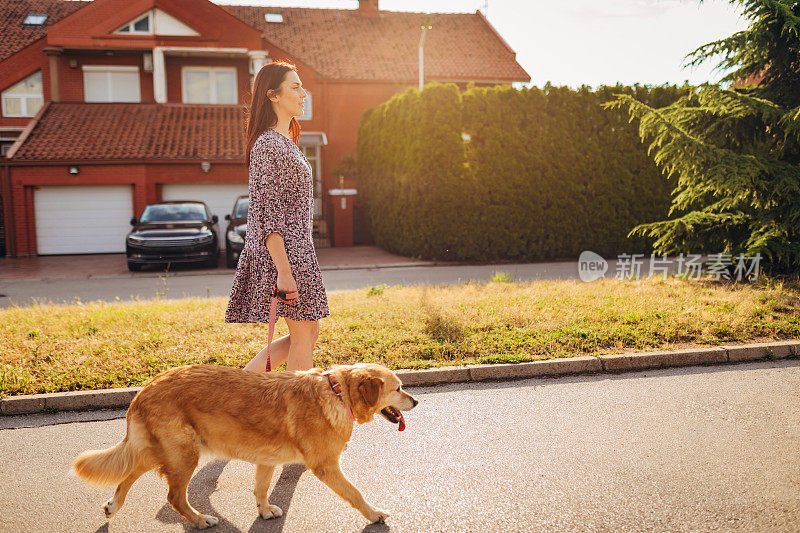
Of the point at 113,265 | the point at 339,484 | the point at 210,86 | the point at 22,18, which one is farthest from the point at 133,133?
the point at 339,484

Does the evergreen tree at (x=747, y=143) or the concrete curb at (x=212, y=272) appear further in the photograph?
the concrete curb at (x=212, y=272)

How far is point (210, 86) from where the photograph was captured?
944 inches

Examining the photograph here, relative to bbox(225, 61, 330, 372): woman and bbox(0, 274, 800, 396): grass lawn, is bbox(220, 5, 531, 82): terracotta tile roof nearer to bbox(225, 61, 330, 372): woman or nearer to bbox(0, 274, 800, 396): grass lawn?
bbox(0, 274, 800, 396): grass lawn

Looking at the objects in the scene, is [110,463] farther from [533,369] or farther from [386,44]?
[386,44]

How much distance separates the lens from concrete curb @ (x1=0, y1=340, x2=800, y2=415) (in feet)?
15.8

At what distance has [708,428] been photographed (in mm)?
4227

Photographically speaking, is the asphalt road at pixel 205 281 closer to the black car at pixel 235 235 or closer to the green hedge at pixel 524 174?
the black car at pixel 235 235

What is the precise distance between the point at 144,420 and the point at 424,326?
4070 mm

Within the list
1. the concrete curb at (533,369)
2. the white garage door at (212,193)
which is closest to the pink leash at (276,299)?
the concrete curb at (533,369)

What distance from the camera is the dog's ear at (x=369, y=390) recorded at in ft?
9.88

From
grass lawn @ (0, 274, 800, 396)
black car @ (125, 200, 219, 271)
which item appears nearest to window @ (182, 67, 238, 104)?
black car @ (125, 200, 219, 271)

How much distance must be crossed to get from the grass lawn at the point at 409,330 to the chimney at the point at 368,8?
24.2 meters

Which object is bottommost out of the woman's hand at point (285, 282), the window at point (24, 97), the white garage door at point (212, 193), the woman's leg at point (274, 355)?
the woman's leg at point (274, 355)

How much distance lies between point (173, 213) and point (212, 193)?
4.68 m
